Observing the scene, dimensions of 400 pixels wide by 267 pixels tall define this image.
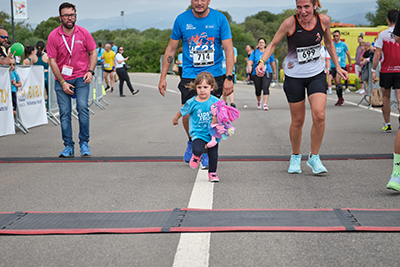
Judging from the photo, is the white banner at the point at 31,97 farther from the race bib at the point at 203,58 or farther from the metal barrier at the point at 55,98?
the race bib at the point at 203,58

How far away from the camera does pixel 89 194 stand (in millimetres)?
5293

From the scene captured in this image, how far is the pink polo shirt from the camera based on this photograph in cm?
763

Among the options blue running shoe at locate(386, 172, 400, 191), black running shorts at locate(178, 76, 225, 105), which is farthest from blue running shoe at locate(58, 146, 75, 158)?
blue running shoe at locate(386, 172, 400, 191)

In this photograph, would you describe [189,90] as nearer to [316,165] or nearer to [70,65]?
[316,165]

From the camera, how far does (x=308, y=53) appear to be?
6.14m

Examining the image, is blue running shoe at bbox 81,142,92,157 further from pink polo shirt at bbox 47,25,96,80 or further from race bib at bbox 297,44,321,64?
race bib at bbox 297,44,321,64

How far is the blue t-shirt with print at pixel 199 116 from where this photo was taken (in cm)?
586

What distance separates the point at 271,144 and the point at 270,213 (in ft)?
14.4

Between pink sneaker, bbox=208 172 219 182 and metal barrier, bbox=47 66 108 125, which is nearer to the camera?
pink sneaker, bbox=208 172 219 182

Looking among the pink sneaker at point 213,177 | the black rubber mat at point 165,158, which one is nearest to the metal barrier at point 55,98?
the black rubber mat at point 165,158

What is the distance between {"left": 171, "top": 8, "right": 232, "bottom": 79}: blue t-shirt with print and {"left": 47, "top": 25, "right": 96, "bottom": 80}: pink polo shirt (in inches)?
69.4

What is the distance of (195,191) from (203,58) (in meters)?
1.89


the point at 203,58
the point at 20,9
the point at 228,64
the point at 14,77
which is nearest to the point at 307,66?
the point at 228,64

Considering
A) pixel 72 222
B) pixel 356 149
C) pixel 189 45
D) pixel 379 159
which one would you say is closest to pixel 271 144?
pixel 356 149
